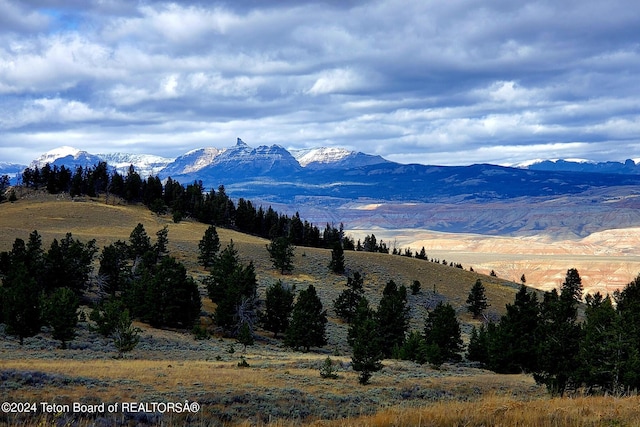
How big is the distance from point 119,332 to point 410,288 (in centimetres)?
7294

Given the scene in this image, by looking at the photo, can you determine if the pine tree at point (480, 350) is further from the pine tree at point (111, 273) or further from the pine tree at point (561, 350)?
→ the pine tree at point (111, 273)

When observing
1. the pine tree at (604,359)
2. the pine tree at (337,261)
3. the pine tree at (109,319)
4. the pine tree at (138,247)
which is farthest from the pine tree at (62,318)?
the pine tree at (337,261)

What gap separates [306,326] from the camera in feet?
205

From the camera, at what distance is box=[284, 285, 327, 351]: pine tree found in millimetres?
62125

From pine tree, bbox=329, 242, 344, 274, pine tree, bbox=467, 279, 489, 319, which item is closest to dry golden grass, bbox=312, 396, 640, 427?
pine tree, bbox=467, 279, 489, 319

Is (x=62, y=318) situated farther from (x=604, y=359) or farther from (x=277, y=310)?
(x=604, y=359)

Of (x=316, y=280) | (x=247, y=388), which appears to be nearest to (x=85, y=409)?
(x=247, y=388)

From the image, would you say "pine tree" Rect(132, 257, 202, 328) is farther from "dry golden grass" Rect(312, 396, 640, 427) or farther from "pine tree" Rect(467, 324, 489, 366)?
"dry golden grass" Rect(312, 396, 640, 427)

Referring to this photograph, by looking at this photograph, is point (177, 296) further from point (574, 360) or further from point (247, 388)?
point (574, 360)

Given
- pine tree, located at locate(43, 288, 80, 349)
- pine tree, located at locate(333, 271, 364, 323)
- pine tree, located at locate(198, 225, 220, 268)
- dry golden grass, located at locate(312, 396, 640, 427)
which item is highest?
dry golden grass, located at locate(312, 396, 640, 427)

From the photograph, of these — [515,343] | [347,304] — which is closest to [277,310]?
[347,304]

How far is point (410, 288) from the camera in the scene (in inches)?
4262

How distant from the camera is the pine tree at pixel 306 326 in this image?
2446 inches

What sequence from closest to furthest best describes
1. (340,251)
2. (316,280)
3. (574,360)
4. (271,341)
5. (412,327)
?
A: (574,360), (271,341), (412,327), (316,280), (340,251)
